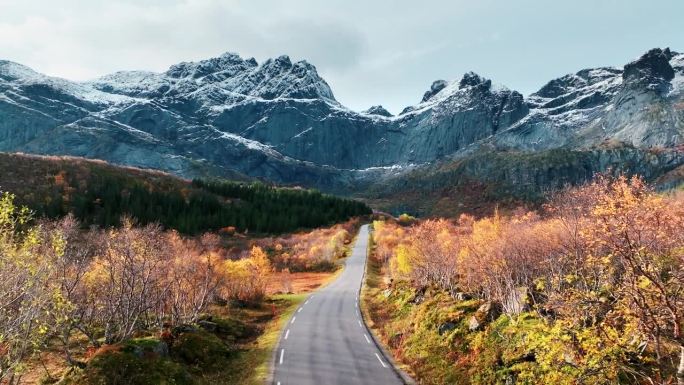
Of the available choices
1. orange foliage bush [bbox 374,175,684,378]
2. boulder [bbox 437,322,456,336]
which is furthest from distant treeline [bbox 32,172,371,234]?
boulder [bbox 437,322,456,336]

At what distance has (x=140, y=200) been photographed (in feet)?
495

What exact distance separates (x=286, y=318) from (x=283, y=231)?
115934 mm

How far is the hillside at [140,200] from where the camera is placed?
130375mm

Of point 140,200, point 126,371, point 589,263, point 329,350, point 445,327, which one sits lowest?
point 329,350

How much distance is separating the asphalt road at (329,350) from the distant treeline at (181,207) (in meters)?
101

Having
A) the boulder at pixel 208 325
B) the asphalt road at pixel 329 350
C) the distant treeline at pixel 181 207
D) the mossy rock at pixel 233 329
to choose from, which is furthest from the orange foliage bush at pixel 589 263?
the distant treeline at pixel 181 207

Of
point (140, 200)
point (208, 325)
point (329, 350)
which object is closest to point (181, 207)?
point (140, 200)

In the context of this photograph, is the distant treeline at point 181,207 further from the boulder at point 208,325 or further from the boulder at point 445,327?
the boulder at point 445,327

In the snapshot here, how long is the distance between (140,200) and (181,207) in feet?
49.5

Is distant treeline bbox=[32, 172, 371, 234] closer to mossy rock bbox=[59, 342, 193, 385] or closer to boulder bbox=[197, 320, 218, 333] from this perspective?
boulder bbox=[197, 320, 218, 333]

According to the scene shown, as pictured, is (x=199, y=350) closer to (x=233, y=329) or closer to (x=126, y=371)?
(x=126, y=371)

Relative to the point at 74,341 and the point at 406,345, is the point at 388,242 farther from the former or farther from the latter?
the point at 74,341

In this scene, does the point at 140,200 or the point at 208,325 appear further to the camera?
the point at 140,200

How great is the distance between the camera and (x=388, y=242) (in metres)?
101
